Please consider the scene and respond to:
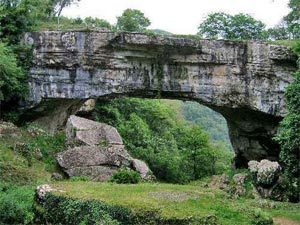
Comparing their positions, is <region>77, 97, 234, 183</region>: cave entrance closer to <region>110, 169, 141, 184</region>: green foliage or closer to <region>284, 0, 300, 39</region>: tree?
<region>110, 169, 141, 184</region>: green foliage

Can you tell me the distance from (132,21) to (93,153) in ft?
44.9

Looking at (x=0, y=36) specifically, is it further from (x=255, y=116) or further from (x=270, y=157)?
(x=270, y=157)

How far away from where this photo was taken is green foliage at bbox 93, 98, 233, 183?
104 feet

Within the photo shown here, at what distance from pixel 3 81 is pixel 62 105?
4.84 m

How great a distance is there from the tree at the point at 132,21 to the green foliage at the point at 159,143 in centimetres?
529

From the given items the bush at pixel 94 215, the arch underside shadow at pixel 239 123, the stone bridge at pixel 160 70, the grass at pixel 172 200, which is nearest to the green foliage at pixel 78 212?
the bush at pixel 94 215

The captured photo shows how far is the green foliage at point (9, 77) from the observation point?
2470 cm

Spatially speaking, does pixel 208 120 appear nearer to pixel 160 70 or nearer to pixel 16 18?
pixel 160 70

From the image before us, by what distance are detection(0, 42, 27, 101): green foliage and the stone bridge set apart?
0.80 m

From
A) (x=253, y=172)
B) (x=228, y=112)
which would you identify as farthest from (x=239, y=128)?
(x=253, y=172)

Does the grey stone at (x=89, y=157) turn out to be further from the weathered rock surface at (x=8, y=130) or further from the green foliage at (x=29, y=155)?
the weathered rock surface at (x=8, y=130)

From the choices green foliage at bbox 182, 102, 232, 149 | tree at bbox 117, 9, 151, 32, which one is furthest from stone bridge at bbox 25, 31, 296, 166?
green foliage at bbox 182, 102, 232, 149

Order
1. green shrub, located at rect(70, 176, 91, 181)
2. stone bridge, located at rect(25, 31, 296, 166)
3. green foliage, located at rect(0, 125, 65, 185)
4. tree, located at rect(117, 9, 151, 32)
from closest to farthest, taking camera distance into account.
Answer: green foliage, located at rect(0, 125, 65, 185) < green shrub, located at rect(70, 176, 91, 181) < stone bridge, located at rect(25, 31, 296, 166) < tree, located at rect(117, 9, 151, 32)

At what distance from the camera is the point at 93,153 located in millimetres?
25359
